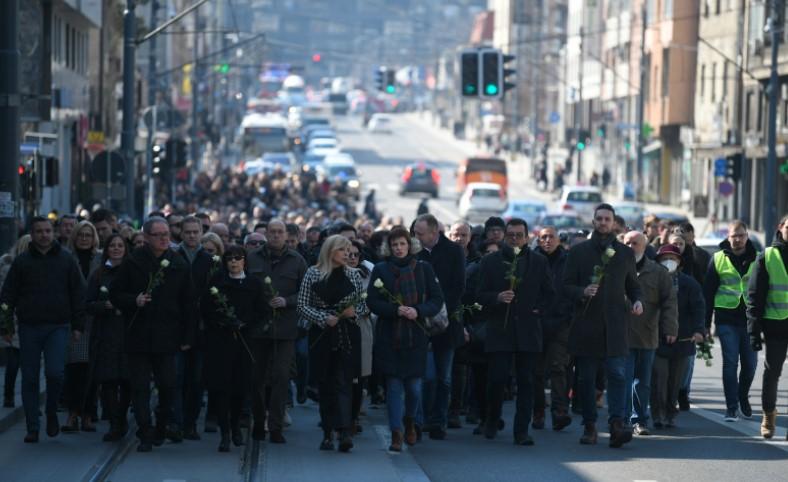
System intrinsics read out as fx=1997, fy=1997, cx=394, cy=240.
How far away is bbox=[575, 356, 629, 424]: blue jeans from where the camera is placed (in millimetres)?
15883

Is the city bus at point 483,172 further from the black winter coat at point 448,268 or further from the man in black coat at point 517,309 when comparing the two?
the man in black coat at point 517,309

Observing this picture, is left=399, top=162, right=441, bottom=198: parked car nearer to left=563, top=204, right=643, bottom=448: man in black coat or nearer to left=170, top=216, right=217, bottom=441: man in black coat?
left=170, top=216, right=217, bottom=441: man in black coat

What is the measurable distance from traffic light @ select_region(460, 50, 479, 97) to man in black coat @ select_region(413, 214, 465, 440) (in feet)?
66.3

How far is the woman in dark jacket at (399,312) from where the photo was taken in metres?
15.2

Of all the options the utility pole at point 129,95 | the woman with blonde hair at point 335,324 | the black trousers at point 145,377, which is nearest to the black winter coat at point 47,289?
the black trousers at point 145,377

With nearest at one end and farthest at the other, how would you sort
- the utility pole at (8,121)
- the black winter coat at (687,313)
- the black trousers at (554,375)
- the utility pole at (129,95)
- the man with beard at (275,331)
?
1. the man with beard at (275,331)
2. the black trousers at (554,375)
3. the black winter coat at (687,313)
4. the utility pole at (8,121)
5. the utility pole at (129,95)

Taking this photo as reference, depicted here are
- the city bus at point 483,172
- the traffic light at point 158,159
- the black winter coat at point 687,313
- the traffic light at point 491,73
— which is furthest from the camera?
the city bus at point 483,172

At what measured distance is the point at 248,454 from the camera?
15312mm

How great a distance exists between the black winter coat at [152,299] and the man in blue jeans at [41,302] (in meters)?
0.64

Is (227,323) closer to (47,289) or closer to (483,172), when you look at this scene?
(47,289)

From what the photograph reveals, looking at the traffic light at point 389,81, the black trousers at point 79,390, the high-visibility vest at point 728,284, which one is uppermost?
the traffic light at point 389,81

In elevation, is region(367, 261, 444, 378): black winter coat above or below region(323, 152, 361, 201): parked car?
below

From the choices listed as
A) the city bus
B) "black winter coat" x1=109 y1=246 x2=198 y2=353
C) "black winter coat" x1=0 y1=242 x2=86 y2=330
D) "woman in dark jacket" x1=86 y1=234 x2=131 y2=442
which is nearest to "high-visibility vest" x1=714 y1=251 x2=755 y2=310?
"black winter coat" x1=109 y1=246 x2=198 y2=353

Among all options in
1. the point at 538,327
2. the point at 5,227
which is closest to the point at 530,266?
the point at 538,327
